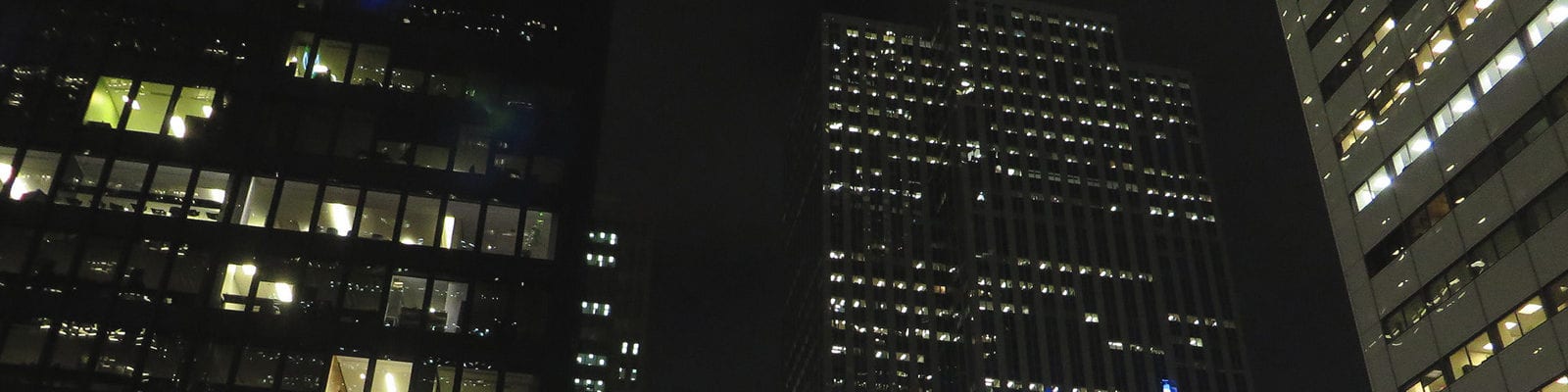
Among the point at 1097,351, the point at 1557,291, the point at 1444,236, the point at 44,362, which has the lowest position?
the point at 44,362

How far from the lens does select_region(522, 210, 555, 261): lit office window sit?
53594 millimetres

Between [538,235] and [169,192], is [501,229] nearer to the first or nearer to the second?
[538,235]

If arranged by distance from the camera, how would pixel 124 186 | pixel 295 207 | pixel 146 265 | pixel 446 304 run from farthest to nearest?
pixel 295 207 → pixel 124 186 → pixel 446 304 → pixel 146 265

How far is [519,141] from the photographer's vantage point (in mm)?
56906

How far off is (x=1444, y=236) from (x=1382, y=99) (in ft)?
27.8

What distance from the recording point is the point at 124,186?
5147 centimetres

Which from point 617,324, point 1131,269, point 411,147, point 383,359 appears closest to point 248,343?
point 383,359

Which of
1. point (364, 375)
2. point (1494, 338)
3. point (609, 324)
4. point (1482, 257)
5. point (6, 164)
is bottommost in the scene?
point (364, 375)

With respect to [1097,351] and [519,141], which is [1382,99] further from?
[1097,351]

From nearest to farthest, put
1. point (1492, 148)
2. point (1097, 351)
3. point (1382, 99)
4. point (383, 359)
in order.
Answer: point (383, 359), point (1492, 148), point (1382, 99), point (1097, 351)

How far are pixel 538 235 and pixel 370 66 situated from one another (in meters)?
10.8

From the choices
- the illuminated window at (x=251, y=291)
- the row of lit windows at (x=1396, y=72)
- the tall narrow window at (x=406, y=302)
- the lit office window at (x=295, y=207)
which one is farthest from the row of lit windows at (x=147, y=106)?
the row of lit windows at (x=1396, y=72)

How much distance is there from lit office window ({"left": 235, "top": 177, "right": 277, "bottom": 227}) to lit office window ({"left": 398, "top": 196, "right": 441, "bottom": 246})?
16.2 ft

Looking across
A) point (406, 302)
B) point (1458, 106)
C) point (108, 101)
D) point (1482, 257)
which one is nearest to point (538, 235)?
point (406, 302)
